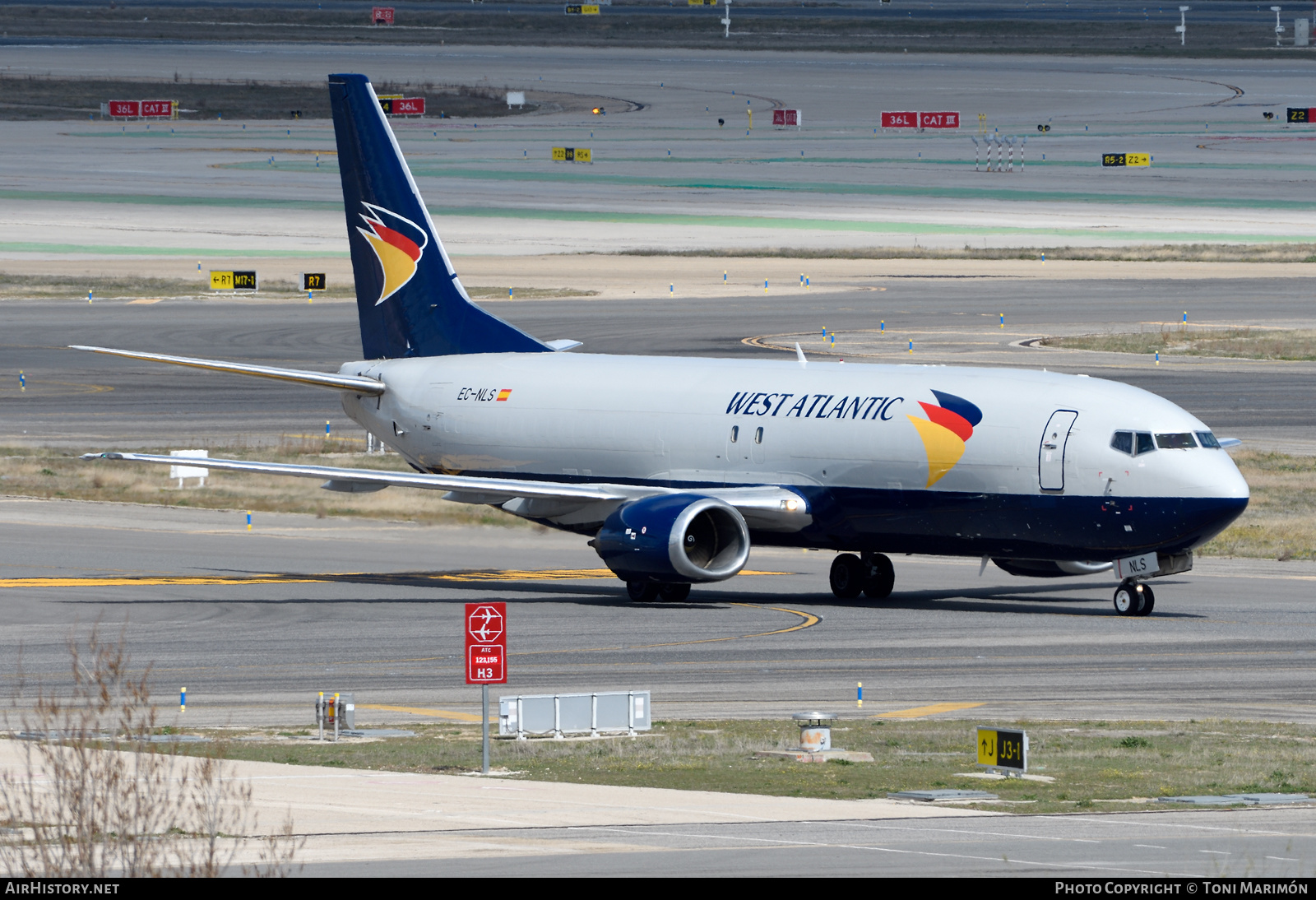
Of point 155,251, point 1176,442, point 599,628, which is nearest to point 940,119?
point 155,251

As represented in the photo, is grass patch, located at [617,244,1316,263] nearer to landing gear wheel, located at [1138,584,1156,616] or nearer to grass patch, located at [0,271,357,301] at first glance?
grass patch, located at [0,271,357,301]

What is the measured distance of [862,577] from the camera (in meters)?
48.5

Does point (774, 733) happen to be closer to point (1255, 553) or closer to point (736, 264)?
point (1255, 553)

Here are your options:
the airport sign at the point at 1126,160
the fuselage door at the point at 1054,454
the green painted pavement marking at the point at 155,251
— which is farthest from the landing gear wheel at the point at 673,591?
the airport sign at the point at 1126,160

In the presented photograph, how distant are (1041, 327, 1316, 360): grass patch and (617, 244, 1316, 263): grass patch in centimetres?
2583

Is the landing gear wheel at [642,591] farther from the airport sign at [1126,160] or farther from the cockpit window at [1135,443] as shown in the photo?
the airport sign at [1126,160]

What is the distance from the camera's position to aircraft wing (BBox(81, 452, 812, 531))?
152 ft

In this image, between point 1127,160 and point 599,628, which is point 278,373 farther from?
point 1127,160

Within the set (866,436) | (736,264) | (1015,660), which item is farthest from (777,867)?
(736,264)

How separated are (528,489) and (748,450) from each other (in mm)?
4765

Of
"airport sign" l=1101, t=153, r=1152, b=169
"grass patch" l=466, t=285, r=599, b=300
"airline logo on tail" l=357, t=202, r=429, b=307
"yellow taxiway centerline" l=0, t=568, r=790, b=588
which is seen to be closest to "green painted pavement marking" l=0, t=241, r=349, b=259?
"grass patch" l=466, t=285, r=599, b=300

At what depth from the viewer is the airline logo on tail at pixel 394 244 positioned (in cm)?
5456

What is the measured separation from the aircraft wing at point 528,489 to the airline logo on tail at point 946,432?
3079 millimetres

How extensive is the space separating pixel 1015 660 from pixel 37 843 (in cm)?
2359
